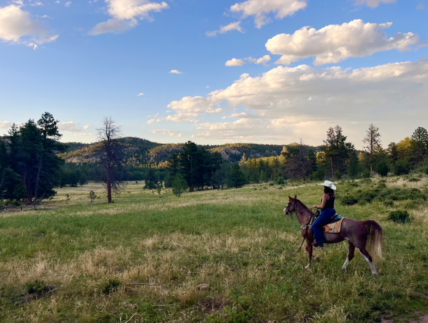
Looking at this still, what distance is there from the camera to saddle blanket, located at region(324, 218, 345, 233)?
7489 millimetres

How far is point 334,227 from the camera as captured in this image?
24.8 ft

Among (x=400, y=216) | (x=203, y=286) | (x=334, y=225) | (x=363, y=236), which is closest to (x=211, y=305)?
(x=203, y=286)

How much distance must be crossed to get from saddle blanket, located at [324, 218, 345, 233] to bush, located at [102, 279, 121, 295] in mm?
6025

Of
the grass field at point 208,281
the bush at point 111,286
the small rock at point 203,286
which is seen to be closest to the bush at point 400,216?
the grass field at point 208,281

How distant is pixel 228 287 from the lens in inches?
257

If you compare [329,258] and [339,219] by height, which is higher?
[339,219]

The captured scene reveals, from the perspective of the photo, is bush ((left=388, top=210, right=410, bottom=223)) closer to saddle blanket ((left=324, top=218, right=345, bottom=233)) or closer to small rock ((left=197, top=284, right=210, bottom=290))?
saddle blanket ((left=324, top=218, right=345, bottom=233))

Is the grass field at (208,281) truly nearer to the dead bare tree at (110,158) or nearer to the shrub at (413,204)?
the shrub at (413,204)

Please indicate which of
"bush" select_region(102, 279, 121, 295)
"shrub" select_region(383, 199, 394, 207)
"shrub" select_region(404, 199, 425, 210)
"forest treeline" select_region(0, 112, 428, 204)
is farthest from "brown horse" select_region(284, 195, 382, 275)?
"forest treeline" select_region(0, 112, 428, 204)

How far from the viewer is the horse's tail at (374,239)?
696 cm

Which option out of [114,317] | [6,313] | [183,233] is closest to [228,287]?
[114,317]

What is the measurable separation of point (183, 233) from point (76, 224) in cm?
773

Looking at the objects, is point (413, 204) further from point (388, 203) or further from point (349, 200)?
point (349, 200)

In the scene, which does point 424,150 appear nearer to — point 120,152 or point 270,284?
point 120,152
